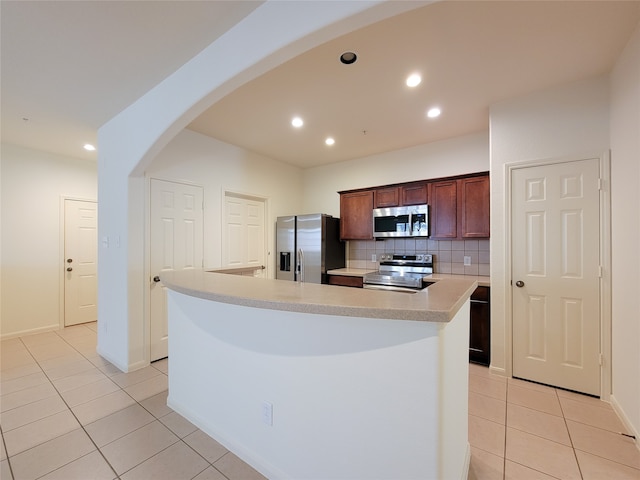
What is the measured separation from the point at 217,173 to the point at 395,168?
2652 millimetres

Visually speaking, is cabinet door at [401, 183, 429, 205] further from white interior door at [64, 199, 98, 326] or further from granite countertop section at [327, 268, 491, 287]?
white interior door at [64, 199, 98, 326]

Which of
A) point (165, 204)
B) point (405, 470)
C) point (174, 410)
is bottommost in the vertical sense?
point (174, 410)

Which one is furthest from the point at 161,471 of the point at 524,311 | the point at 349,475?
the point at 524,311

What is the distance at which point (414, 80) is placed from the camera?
239 centimetres

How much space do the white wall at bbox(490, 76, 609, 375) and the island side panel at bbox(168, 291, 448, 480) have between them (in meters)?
1.66

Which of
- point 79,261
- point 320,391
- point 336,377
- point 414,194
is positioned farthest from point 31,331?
point 414,194

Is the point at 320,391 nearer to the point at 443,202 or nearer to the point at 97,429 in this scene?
the point at 97,429

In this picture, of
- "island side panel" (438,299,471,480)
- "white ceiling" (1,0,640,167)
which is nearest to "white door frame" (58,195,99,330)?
"white ceiling" (1,0,640,167)

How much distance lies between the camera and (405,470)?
118cm

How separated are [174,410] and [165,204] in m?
2.18

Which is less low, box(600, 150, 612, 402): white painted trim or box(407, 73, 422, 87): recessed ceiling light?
box(407, 73, 422, 87): recessed ceiling light

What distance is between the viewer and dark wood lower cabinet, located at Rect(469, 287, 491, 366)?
2990 mm

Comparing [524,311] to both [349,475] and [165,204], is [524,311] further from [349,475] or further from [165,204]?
[165,204]

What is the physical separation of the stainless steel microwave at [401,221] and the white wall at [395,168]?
0.57 metres
